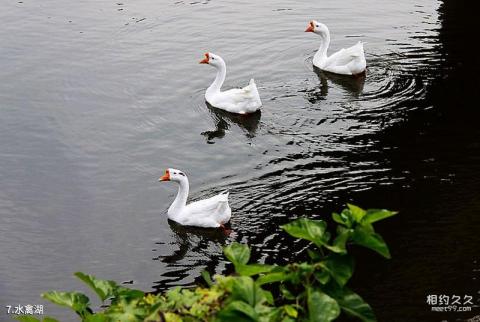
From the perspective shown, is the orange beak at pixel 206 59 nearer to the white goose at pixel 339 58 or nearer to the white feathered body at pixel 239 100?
the white feathered body at pixel 239 100

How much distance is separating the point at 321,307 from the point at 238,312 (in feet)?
1.44

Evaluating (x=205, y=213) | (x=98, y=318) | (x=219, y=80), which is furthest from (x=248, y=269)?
(x=219, y=80)

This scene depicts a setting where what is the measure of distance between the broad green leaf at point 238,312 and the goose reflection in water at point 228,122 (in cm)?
1205

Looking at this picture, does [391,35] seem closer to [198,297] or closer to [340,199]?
[340,199]

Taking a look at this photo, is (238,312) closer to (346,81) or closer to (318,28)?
(346,81)

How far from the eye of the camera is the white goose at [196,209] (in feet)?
41.0

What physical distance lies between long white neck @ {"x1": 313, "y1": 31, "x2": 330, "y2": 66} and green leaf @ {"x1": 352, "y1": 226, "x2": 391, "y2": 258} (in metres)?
15.1

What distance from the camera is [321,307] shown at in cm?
399

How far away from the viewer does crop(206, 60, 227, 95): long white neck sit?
1756 cm

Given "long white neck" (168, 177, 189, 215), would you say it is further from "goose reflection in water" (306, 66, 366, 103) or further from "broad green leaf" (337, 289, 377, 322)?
"broad green leaf" (337, 289, 377, 322)

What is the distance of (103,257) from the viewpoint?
39.5 ft

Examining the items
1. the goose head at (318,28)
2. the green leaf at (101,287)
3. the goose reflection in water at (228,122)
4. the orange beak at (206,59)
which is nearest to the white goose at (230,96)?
the orange beak at (206,59)

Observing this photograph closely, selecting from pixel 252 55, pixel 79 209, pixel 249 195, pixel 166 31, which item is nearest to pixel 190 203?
pixel 249 195

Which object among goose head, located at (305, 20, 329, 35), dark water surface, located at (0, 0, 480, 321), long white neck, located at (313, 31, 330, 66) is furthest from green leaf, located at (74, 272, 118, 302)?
goose head, located at (305, 20, 329, 35)
